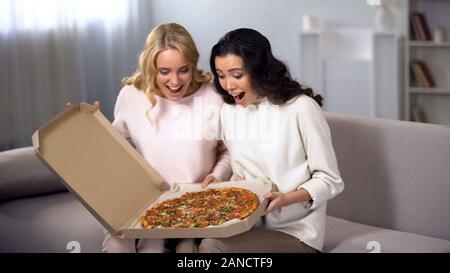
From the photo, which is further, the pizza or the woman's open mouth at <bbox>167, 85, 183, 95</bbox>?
the woman's open mouth at <bbox>167, 85, 183, 95</bbox>

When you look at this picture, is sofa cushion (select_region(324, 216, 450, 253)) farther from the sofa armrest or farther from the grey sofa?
the sofa armrest

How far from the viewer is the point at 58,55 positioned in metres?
4.84

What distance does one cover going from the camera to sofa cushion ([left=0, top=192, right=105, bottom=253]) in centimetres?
241

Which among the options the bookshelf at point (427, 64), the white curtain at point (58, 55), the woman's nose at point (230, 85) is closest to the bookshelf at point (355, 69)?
the bookshelf at point (427, 64)

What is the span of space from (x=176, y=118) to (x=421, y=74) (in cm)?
323

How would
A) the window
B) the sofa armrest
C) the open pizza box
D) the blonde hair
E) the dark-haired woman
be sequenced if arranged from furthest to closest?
1. the window
2. the sofa armrest
3. the blonde hair
4. the dark-haired woman
5. the open pizza box

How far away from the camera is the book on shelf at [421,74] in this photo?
510 cm

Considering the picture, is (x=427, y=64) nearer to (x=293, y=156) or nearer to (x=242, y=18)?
(x=242, y=18)

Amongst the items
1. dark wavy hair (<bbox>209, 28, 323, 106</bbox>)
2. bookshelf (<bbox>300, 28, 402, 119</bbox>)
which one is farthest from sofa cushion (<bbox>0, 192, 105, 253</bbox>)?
bookshelf (<bbox>300, 28, 402, 119</bbox>)

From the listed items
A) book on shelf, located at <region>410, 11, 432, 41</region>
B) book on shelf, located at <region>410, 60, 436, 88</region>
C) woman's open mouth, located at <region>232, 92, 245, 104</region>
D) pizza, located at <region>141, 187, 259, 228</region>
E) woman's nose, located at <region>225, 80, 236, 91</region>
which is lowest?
book on shelf, located at <region>410, 60, 436, 88</region>

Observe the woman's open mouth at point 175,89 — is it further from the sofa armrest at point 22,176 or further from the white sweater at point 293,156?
the sofa armrest at point 22,176

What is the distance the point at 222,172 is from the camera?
215 centimetres

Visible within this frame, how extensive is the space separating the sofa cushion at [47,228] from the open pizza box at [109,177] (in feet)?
1.50

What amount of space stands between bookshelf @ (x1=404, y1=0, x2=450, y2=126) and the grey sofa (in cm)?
285
